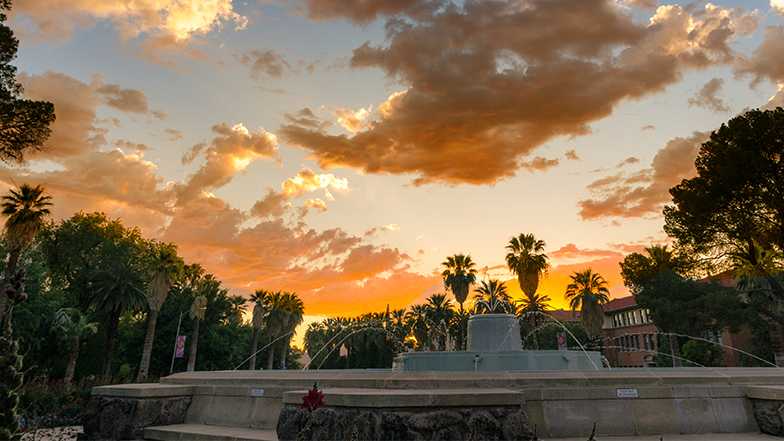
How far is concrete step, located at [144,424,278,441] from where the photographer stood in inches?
329

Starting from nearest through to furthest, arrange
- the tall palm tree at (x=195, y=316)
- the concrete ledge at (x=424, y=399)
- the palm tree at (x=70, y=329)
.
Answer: the concrete ledge at (x=424, y=399) < the palm tree at (x=70, y=329) < the tall palm tree at (x=195, y=316)

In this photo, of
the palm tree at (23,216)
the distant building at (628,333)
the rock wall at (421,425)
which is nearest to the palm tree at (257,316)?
the palm tree at (23,216)

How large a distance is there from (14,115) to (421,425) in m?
20.4

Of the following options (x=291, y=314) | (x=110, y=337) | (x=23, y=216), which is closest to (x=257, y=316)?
(x=291, y=314)

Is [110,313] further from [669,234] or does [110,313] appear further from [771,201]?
[771,201]

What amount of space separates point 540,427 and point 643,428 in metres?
1.84

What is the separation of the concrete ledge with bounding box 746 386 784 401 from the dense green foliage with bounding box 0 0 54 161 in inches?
942

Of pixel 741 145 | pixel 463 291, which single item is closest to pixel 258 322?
pixel 463 291

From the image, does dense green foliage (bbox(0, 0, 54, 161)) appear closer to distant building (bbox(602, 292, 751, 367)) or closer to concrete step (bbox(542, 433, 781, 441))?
concrete step (bbox(542, 433, 781, 441))

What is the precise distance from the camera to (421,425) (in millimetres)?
6574

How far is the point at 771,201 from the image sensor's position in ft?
85.6

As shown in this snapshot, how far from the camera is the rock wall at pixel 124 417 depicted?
387 inches

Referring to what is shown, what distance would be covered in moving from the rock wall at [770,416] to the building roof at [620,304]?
71.9 meters

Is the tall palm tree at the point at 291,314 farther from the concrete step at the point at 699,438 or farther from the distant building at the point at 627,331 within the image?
the concrete step at the point at 699,438
